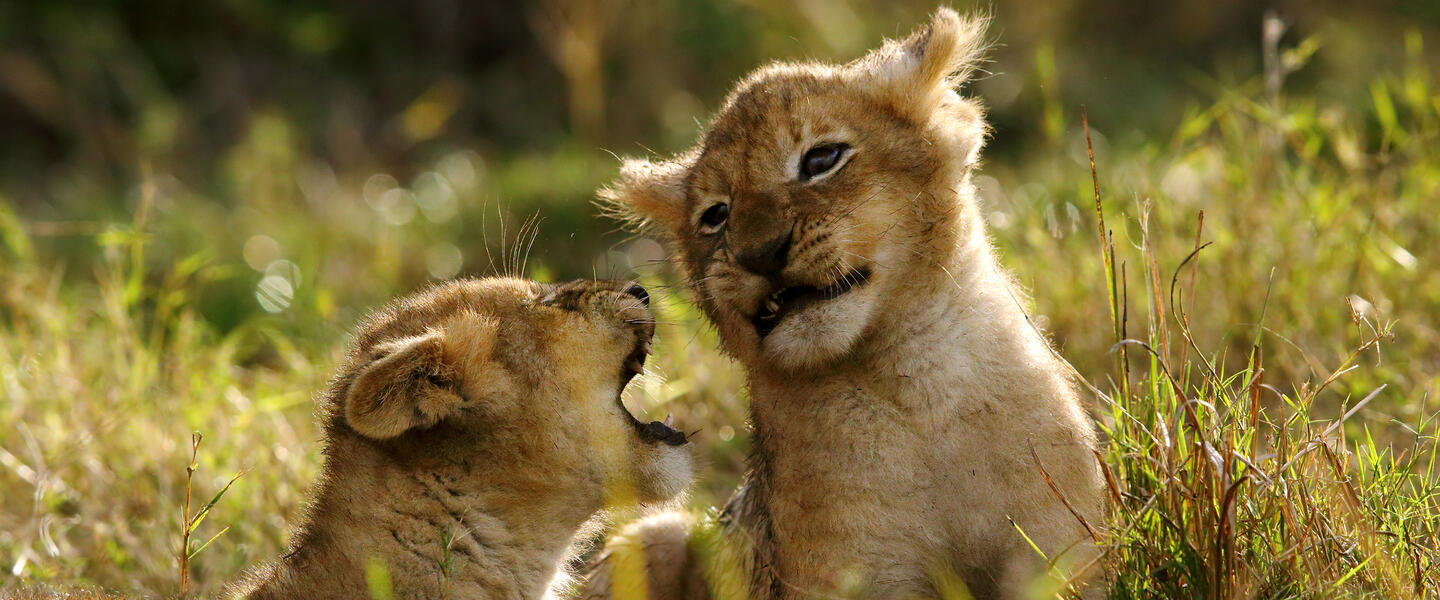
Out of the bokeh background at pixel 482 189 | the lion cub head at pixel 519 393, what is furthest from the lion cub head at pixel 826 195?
the bokeh background at pixel 482 189

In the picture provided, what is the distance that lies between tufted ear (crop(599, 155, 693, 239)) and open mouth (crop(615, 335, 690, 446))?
0.43 meters

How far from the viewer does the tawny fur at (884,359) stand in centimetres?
351

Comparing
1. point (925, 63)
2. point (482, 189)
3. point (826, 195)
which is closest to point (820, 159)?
point (826, 195)

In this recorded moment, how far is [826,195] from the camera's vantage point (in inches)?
146

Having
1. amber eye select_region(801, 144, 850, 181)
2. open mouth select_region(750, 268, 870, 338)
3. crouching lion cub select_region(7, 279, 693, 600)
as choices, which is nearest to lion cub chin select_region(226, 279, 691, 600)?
crouching lion cub select_region(7, 279, 693, 600)

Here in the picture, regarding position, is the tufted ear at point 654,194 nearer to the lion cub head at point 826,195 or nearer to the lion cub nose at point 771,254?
the lion cub head at point 826,195

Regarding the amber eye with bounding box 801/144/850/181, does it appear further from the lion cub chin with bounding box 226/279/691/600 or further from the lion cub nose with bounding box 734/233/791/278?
the lion cub chin with bounding box 226/279/691/600

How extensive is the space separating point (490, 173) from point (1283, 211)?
Result: 19.1 feet

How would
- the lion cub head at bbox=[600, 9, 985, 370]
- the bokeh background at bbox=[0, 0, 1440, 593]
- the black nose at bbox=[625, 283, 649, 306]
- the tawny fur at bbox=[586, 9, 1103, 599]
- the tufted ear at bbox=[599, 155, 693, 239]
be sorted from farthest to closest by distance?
1. the bokeh background at bbox=[0, 0, 1440, 593]
2. the tufted ear at bbox=[599, 155, 693, 239]
3. the black nose at bbox=[625, 283, 649, 306]
4. the lion cub head at bbox=[600, 9, 985, 370]
5. the tawny fur at bbox=[586, 9, 1103, 599]

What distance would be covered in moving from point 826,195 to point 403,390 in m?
1.16

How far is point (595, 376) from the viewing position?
388cm

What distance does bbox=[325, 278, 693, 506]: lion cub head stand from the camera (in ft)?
11.6

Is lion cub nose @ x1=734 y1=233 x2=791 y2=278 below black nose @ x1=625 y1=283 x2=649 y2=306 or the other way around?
the other way around

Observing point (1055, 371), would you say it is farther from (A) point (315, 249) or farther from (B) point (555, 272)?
(A) point (315, 249)
